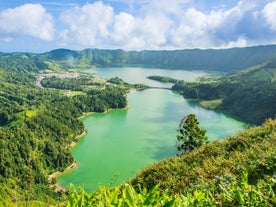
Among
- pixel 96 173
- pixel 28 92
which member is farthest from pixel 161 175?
pixel 28 92

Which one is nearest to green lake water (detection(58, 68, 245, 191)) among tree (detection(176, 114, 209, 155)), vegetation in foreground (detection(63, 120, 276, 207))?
tree (detection(176, 114, 209, 155))

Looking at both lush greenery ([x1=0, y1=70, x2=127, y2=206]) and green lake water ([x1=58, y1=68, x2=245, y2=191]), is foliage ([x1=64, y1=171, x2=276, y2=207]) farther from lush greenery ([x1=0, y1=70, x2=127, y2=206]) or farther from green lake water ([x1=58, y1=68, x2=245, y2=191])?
green lake water ([x1=58, y1=68, x2=245, y2=191])

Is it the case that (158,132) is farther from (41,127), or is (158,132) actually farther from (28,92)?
(28,92)

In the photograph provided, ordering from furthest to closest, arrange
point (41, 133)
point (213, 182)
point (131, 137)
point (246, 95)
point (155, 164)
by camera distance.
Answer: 1. point (246, 95)
2. point (41, 133)
3. point (131, 137)
4. point (155, 164)
5. point (213, 182)

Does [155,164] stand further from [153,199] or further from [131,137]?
[131,137]

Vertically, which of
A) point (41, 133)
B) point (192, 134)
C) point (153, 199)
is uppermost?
point (153, 199)

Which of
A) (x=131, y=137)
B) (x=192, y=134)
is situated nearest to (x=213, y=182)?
(x=192, y=134)
